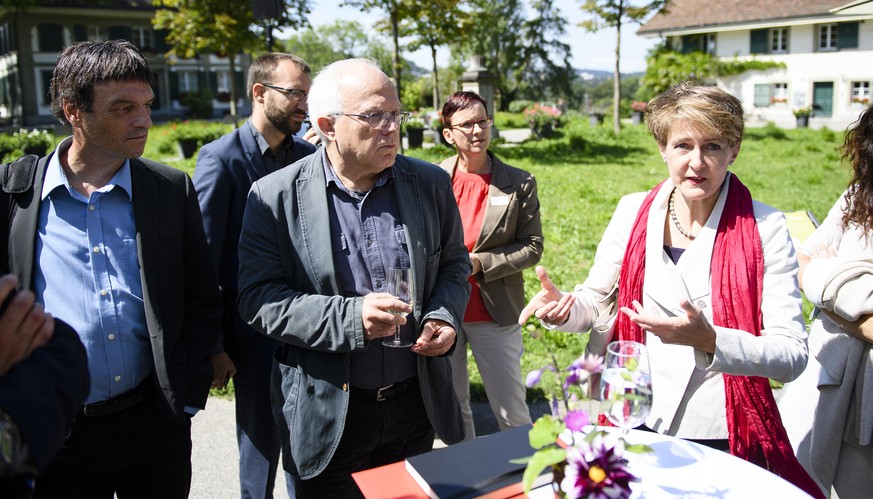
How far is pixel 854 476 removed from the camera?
7.84 ft

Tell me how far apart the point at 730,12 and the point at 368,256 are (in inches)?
1553

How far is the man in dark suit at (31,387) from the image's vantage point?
4.12 ft

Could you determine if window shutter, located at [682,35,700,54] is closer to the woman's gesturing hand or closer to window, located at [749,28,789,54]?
window, located at [749,28,789,54]

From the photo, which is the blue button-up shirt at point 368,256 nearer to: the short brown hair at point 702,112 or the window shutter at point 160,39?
the short brown hair at point 702,112

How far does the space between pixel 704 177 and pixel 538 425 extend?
4.11ft

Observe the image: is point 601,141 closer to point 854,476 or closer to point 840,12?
point 840,12

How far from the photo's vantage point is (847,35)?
1323 inches

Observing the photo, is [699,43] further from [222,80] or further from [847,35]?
[222,80]

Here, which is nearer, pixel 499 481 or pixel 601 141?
pixel 499 481

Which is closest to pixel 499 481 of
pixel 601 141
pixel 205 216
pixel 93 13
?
pixel 205 216

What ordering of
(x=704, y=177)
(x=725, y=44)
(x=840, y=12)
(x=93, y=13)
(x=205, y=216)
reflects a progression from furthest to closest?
(x=93, y=13), (x=725, y=44), (x=840, y=12), (x=205, y=216), (x=704, y=177)

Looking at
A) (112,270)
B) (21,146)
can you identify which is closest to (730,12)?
(21,146)

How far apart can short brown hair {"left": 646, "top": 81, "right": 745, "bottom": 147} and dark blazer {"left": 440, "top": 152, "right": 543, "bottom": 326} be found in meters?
1.36

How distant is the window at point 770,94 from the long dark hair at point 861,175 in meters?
36.9
